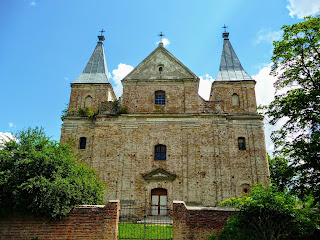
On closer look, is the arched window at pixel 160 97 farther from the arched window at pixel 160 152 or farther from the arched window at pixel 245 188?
the arched window at pixel 245 188

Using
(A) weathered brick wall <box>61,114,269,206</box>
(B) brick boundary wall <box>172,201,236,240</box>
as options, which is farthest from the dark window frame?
(B) brick boundary wall <box>172,201,236,240</box>

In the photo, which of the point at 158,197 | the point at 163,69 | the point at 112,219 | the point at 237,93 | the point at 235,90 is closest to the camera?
the point at 112,219

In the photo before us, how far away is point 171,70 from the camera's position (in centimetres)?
2130

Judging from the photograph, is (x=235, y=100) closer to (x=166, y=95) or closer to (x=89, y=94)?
(x=166, y=95)

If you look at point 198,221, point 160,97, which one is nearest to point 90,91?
point 160,97

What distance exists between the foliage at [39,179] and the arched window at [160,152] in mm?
7910

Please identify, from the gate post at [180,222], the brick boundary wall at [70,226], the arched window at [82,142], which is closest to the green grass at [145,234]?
the gate post at [180,222]

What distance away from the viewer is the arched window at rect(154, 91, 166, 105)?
20.3 meters

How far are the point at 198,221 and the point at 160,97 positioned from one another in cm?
1276

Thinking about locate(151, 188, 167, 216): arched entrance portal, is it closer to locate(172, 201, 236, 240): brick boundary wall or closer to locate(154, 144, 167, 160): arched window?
locate(154, 144, 167, 160): arched window

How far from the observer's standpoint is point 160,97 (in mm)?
20469

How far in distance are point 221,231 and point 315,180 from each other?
4.44 metres

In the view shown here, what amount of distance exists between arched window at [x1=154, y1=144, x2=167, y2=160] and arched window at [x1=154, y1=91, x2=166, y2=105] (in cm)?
356

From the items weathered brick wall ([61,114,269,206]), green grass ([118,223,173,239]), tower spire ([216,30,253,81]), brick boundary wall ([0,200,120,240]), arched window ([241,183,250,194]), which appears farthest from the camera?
tower spire ([216,30,253,81])
